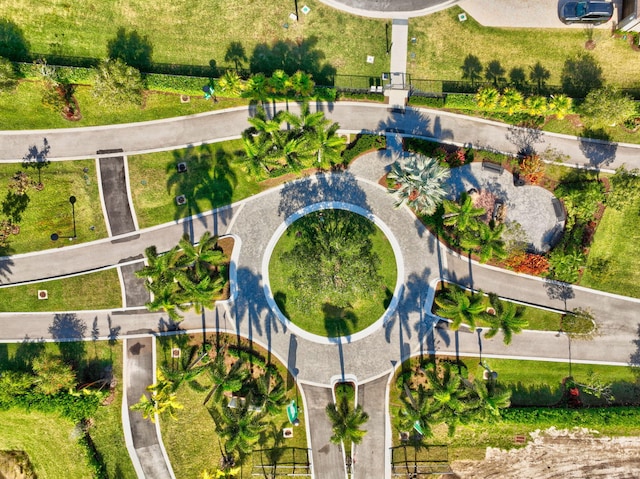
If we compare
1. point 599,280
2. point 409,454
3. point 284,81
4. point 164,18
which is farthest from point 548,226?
point 164,18

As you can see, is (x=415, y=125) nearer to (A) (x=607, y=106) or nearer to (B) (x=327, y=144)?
(B) (x=327, y=144)

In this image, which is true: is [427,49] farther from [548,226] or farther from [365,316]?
[365,316]

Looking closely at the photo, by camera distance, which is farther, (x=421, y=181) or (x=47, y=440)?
(x=47, y=440)

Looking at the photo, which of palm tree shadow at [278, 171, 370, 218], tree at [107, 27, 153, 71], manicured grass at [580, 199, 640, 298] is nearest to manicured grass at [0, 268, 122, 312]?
palm tree shadow at [278, 171, 370, 218]

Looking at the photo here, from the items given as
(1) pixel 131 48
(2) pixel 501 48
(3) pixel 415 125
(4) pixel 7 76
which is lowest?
(3) pixel 415 125

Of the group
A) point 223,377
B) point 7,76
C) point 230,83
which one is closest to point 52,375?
point 223,377

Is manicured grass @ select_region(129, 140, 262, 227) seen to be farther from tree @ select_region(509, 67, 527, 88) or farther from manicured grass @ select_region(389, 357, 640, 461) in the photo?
tree @ select_region(509, 67, 527, 88)
